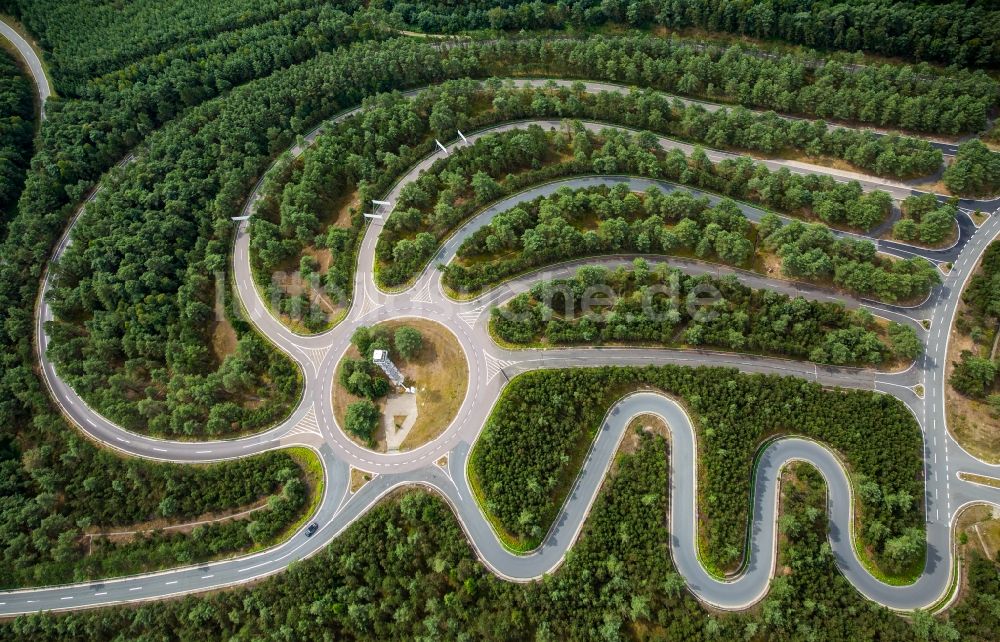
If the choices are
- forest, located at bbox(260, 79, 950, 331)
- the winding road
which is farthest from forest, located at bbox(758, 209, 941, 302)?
forest, located at bbox(260, 79, 950, 331)

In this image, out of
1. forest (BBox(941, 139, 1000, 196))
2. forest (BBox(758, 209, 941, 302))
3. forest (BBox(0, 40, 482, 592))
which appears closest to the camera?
forest (BBox(0, 40, 482, 592))

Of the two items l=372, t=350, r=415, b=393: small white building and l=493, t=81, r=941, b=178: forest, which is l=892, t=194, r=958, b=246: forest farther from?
l=372, t=350, r=415, b=393: small white building

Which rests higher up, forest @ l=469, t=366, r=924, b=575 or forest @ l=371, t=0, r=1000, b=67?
forest @ l=371, t=0, r=1000, b=67

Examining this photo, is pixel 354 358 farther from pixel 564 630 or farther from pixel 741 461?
pixel 741 461

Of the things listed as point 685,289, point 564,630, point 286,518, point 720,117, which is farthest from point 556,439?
point 720,117

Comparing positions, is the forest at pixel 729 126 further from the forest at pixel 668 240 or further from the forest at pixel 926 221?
the forest at pixel 668 240

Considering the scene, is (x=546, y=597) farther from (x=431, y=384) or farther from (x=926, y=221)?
(x=926, y=221)
